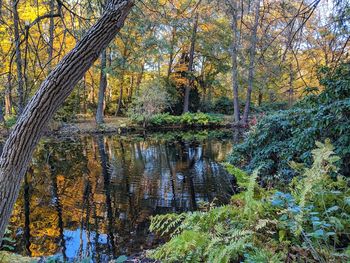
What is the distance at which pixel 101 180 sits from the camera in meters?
6.86

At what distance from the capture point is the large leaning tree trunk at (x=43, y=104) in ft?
6.08

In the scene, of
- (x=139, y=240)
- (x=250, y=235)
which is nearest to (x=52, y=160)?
(x=139, y=240)

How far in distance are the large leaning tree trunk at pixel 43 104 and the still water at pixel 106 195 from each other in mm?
1707

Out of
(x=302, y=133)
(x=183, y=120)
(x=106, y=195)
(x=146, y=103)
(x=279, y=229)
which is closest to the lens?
(x=279, y=229)

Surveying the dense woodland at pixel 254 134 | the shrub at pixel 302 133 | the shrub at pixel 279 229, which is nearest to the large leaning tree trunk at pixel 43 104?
the dense woodland at pixel 254 134

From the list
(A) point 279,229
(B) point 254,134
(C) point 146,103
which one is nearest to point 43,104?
(A) point 279,229

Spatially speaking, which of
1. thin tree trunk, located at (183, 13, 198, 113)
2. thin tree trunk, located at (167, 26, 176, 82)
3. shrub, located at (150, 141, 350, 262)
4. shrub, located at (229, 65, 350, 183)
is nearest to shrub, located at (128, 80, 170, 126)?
thin tree trunk, located at (167, 26, 176, 82)

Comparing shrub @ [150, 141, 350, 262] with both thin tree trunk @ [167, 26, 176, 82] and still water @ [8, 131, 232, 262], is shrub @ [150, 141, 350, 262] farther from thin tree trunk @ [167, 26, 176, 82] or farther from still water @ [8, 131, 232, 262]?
thin tree trunk @ [167, 26, 176, 82]

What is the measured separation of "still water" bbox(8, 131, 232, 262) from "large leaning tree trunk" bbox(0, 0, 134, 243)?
1.71 meters

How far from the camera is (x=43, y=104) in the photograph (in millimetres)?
1870

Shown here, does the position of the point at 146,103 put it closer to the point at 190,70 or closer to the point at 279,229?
the point at 190,70

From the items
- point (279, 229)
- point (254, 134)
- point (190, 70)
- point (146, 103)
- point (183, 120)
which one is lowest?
point (279, 229)

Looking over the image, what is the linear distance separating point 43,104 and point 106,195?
13.9ft

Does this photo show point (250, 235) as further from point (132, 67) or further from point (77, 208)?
point (132, 67)
